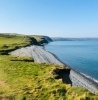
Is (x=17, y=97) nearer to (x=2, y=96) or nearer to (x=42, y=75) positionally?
(x=2, y=96)

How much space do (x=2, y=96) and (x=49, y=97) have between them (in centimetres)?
474

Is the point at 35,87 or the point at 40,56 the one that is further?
the point at 40,56

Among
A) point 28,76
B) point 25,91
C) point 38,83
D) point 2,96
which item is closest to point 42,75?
point 28,76

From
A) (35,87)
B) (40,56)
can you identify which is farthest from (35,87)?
(40,56)

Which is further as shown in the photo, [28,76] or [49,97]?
[28,76]

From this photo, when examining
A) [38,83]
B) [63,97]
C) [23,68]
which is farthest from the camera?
[23,68]

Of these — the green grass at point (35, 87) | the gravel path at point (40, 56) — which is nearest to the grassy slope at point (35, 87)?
the green grass at point (35, 87)

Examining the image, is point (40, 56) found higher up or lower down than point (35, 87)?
lower down

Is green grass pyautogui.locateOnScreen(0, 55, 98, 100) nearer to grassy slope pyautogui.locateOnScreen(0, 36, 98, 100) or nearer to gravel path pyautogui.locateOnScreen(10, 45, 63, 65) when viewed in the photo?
grassy slope pyautogui.locateOnScreen(0, 36, 98, 100)

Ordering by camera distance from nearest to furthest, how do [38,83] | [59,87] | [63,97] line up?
1. [63,97]
2. [59,87]
3. [38,83]

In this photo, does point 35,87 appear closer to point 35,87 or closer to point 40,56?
point 35,87

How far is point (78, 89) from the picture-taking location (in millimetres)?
23297

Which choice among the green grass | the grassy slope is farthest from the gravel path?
the grassy slope

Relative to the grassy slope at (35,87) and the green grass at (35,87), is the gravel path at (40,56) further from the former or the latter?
the grassy slope at (35,87)
